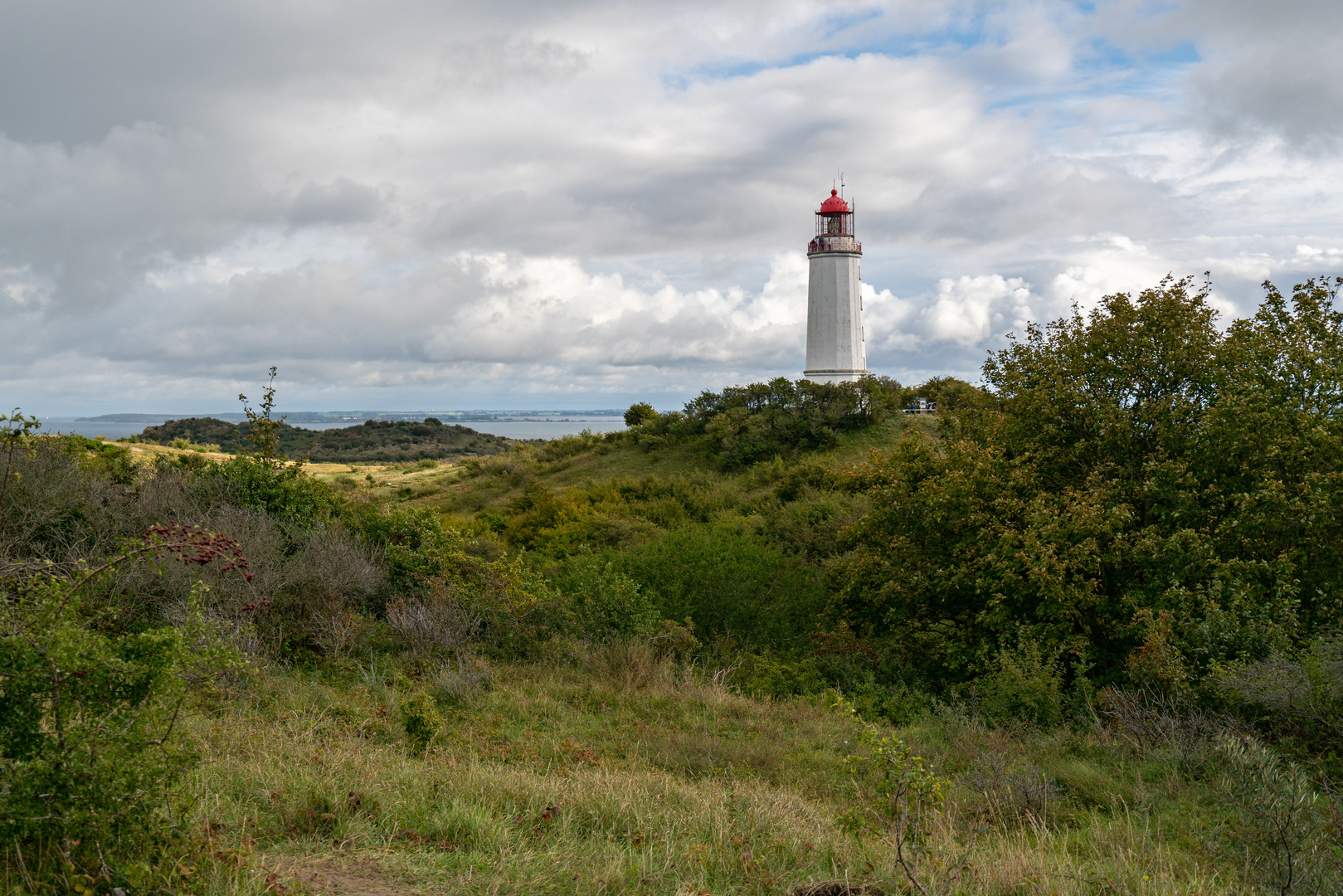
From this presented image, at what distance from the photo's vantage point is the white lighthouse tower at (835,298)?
36.9 m

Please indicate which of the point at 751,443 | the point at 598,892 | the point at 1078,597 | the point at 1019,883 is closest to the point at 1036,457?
the point at 1078,597

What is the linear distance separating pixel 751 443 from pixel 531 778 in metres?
26.7

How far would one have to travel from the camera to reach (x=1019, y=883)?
4891 mm

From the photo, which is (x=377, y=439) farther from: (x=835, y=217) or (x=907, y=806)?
(x=907, y=806)

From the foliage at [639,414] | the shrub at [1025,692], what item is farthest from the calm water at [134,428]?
the shrub at [1025,692]

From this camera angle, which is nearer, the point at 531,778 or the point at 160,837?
the point at 160,837

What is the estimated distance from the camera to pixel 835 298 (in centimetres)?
3703

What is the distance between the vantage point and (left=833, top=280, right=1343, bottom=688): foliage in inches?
435

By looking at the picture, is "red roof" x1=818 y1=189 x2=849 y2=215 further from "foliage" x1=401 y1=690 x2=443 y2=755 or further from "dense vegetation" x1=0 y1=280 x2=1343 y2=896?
"foliage" x1=401 y1=690 x2=443 y2=755

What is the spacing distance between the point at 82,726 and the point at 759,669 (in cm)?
1047

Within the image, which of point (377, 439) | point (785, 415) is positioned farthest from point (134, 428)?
point (785, 415)

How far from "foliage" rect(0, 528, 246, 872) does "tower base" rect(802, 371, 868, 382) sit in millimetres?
34287

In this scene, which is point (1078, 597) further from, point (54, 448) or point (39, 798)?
point (54, 448)

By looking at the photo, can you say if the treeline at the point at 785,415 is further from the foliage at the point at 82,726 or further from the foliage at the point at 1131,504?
the foliage at the point at 82,726
